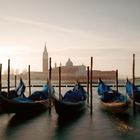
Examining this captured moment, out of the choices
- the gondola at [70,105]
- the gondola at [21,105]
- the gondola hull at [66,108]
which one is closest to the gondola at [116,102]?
the gondola at [70,105]

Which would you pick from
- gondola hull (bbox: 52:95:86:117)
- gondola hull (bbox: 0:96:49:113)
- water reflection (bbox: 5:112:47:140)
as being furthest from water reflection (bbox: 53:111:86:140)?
gondola hull (bbox: 0:96:49:113)

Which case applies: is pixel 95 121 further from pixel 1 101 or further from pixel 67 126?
pixel 1 101

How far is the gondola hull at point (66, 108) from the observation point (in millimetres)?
19750

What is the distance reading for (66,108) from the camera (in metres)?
20.4

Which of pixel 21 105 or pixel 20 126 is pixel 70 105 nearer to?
pixel 21 105

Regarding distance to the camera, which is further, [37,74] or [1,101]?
[37,74]

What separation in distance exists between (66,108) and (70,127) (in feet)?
7.72

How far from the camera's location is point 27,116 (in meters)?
21.8

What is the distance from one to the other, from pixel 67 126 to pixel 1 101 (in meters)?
4.68

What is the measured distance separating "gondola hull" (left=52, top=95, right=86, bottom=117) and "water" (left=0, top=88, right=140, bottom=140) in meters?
0.52

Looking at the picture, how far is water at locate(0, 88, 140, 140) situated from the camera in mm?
16062

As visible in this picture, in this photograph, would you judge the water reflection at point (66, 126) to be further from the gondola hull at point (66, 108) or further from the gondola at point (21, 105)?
the gondola at point (21, 105)

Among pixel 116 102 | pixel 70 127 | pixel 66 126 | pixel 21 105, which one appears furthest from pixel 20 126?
pixel 116 102

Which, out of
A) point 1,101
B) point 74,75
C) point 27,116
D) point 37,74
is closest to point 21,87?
point 27,116
